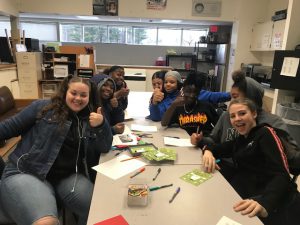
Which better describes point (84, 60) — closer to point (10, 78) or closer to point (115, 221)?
point (10, 78)

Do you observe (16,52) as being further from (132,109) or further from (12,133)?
(12,133)

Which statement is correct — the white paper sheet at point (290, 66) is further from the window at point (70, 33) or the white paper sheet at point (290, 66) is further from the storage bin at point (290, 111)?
the window at point (70, 33)

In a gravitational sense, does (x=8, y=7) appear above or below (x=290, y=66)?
above

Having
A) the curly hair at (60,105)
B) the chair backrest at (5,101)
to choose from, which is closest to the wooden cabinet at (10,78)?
the chair backrest at (5,101)

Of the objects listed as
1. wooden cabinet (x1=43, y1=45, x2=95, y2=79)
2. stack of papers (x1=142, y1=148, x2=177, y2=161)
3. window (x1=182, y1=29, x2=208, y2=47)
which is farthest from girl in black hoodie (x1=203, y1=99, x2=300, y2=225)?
window (x1=182, y1=29, x2=208, y2=47)

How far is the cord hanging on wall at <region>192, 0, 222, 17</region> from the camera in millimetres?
5828

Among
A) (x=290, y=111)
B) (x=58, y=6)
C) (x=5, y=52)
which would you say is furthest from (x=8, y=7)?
(x=290, y=111)

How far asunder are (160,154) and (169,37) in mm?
7835

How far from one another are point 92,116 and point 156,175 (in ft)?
1.87

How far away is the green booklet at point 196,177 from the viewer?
1403 millimetres

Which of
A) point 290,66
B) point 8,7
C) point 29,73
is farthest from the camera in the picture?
point 29,73

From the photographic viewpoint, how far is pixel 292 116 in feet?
10.1

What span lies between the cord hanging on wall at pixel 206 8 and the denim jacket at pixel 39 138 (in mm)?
4967

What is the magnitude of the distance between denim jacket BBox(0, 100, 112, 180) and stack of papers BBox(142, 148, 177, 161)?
295 millimetres
